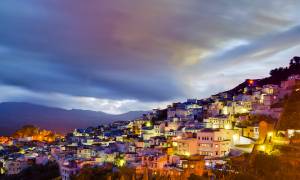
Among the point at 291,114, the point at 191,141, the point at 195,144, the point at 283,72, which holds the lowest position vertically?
the point at 195,144

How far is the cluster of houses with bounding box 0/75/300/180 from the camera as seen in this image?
1146 inches

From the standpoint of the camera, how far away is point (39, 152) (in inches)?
1806

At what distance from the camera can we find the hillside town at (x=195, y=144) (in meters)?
27.7

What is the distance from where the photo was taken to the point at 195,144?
3123 cm

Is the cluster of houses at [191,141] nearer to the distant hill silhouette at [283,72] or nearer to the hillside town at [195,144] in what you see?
the hillside town at [195,144]

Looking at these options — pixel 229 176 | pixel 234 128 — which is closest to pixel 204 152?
pixel 234 128

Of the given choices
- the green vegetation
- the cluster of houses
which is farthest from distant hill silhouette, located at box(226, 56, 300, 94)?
the green vegetation

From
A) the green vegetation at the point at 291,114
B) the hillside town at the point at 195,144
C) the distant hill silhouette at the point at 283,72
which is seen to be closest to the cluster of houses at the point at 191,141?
the hillside town at the point at 195,144

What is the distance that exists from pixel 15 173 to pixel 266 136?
1070 inches

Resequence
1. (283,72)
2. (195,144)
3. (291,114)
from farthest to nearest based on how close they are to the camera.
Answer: (283,72), (291,114), (195,144)

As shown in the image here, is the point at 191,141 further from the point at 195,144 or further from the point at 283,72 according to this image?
the point at 283,72

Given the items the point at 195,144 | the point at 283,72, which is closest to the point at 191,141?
the point at 195,144

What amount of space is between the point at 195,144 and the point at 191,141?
449mm

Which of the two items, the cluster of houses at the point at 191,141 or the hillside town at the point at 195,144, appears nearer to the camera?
the hillside town at the point at 195,144
